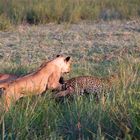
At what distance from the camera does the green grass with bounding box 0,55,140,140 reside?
4462mm

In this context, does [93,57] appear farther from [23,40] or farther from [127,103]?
[127,103]

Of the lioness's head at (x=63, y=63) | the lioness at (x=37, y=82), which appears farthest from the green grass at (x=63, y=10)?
the lioness at (x=37, y=82)

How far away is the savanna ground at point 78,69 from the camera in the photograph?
4.59 metres

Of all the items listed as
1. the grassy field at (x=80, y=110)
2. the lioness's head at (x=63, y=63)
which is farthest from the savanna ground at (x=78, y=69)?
the lioness's head at (x=63, y=63)

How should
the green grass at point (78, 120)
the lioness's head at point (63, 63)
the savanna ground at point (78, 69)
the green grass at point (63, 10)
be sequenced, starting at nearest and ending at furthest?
1. the green grass at point (78, 120)
2. the savanna ground at point (78, 69)
3. the lioness's head at point (63, 63)
4. the green grass at point (63, 10)

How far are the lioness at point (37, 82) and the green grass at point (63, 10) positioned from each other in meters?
6.44

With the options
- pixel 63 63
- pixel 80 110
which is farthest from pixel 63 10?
pixel 80 110

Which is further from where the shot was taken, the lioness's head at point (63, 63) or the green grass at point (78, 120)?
the lioness's head at point (63, 63)

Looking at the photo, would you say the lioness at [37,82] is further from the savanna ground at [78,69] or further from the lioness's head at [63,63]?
the savanna ground at [78,69]

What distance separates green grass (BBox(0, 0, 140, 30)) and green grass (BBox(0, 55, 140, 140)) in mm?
8262

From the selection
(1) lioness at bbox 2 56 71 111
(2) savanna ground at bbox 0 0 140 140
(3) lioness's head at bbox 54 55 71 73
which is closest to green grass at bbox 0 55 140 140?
(2) savanna ground at bbox 0 0 140 140

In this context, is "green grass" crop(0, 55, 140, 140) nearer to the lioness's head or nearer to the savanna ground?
the savanna ground

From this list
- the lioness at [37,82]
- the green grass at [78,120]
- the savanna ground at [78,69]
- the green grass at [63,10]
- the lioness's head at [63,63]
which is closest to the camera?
the green grass at [78,120]

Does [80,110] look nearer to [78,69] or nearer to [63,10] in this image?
[78,69]
